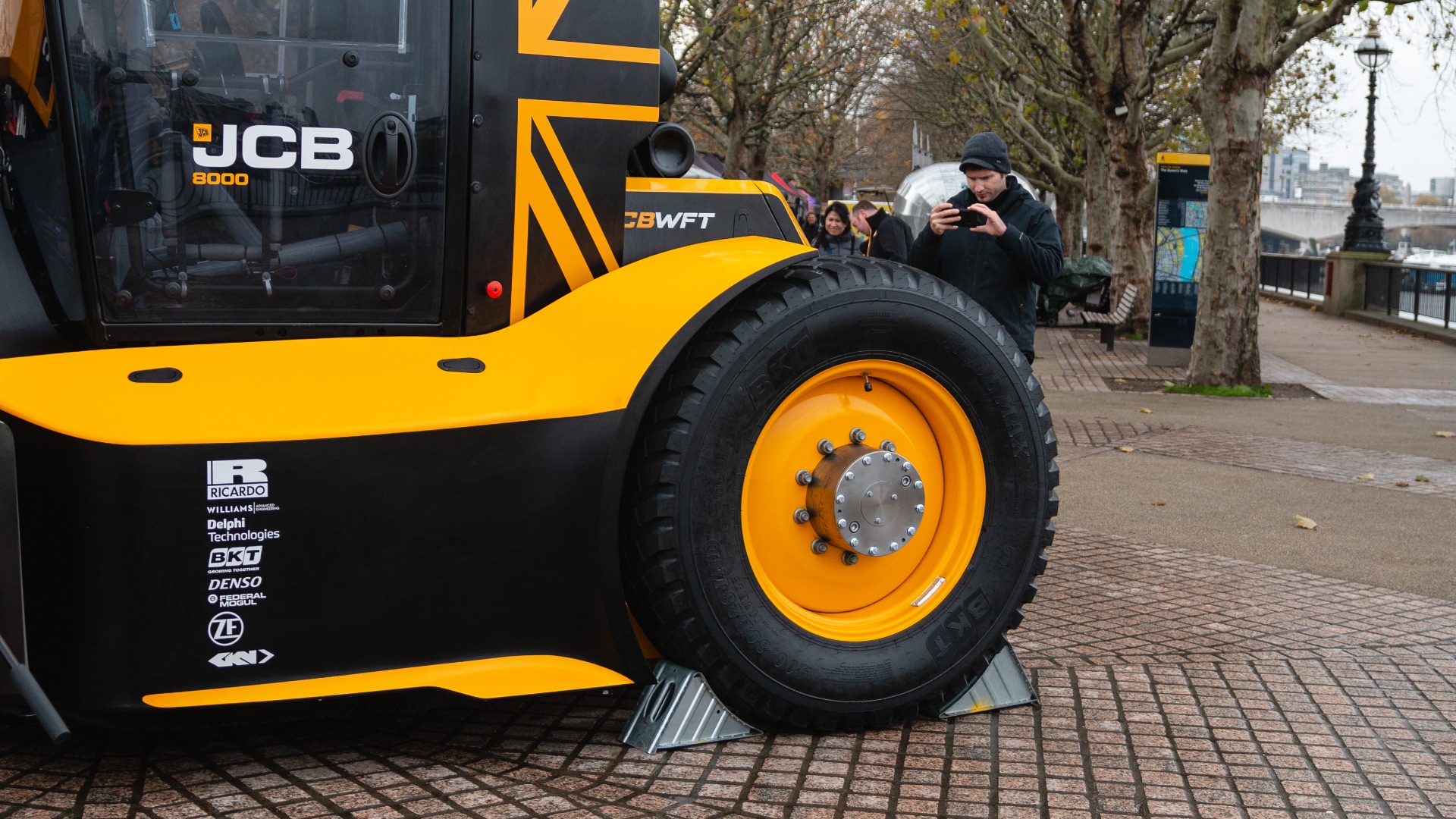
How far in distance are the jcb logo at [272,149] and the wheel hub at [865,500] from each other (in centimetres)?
146

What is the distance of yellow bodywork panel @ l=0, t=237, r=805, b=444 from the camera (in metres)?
3.02

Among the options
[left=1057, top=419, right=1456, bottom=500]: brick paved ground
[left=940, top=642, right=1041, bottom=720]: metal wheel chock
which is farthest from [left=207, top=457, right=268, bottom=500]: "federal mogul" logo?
[left=1057, top=419, right=1456, bottom=500]: brick paved ground

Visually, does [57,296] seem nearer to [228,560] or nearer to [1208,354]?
[228,560]

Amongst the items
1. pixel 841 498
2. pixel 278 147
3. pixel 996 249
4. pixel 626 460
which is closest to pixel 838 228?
pixel 996 249

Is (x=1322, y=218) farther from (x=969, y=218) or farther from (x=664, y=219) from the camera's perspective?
(x=664, y=219)

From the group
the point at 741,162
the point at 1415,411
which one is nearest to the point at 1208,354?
the point at 1415,411

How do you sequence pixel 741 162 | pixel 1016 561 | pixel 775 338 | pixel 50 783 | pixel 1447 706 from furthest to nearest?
pixel 741 162, pixel 1447 706, pixel 1016 561, pixel 775 338, pixel 50 783

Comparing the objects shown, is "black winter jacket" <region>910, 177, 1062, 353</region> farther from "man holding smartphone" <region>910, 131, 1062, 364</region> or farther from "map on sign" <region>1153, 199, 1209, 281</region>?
"map on sign" <region>1153, 199, 1209, 281</region>

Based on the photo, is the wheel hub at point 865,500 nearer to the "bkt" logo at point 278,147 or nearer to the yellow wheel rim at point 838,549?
the yellow wheel rim at point 838,549

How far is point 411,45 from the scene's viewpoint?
3.33m

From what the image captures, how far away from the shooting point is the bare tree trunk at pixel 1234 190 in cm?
1253

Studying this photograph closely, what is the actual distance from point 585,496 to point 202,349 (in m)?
0.95

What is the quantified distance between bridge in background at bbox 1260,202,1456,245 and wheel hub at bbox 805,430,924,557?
3826 inches

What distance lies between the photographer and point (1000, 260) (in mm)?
5805
